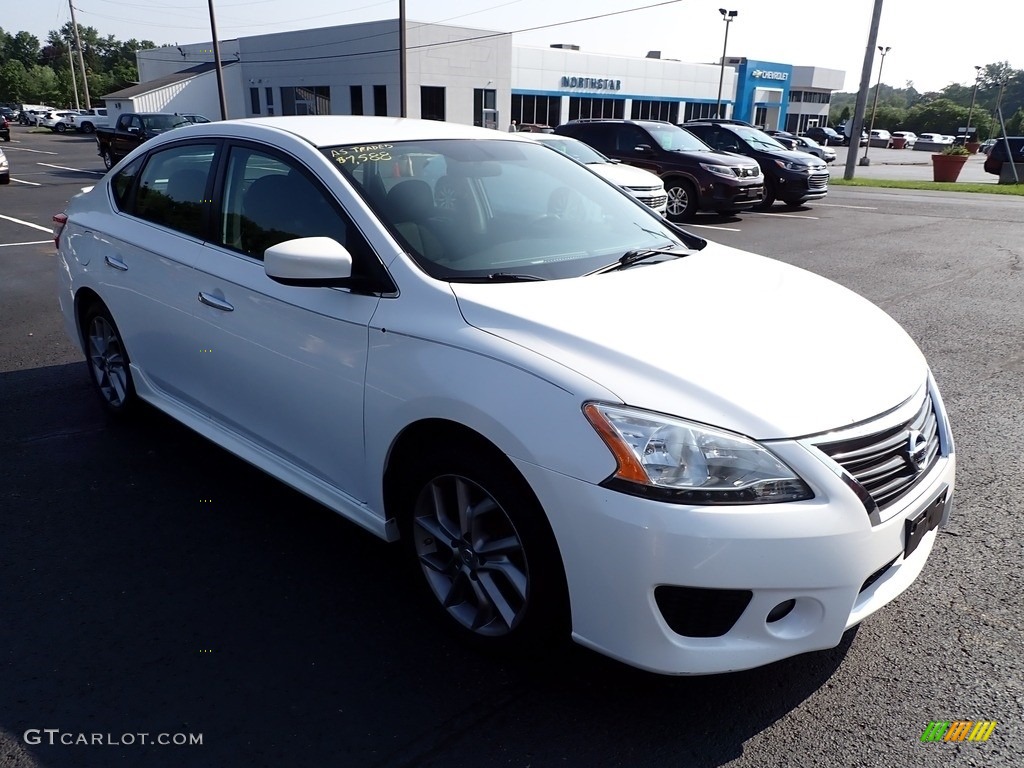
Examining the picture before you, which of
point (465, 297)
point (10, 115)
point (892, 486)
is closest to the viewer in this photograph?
point (892, 486)

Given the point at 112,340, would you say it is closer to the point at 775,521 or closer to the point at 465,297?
the point at 465,297

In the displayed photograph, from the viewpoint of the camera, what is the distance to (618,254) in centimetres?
334

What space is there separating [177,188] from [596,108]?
52534mm

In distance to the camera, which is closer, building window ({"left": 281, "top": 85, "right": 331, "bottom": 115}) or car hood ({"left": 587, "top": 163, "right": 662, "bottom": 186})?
car hood ({"left": 587, "top": 163, "right": 662, "bottom": 186})

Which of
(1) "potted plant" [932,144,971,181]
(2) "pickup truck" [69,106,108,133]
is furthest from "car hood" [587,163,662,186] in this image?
(2) "pickup truck" [69,106,108,133]

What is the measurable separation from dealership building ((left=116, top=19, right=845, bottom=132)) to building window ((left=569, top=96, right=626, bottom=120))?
67 millimetres

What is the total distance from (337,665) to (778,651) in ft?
4.65

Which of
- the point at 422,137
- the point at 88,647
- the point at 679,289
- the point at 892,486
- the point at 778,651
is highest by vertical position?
the point at 422,137

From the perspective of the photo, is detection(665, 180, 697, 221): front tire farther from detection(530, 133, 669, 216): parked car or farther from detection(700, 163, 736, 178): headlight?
detection(530, 133, 669, 216): parked car

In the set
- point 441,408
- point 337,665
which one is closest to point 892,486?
point 441,408

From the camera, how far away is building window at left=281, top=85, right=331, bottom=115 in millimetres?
46594

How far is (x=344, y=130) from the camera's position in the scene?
11.8ft

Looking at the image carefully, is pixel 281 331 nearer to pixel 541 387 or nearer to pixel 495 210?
pixel 495 210

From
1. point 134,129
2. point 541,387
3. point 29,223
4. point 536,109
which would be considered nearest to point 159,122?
point 134,129
